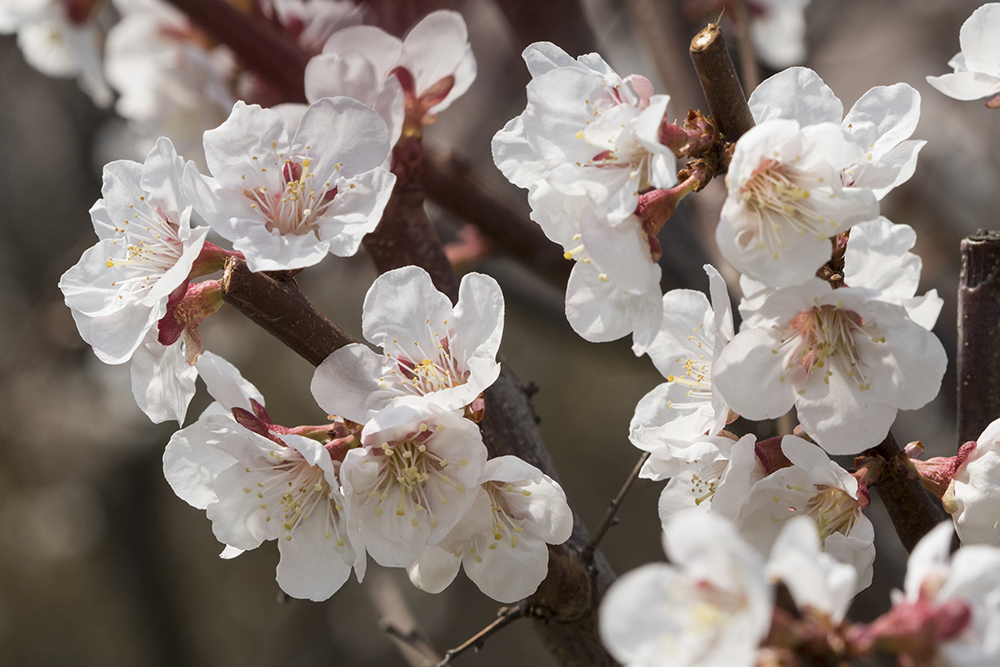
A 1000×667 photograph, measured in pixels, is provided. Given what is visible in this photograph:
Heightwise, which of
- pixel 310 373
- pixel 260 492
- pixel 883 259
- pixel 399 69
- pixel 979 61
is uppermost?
pixel 979 61

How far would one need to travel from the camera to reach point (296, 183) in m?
0.69

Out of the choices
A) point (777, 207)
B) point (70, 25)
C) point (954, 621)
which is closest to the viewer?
point (954, 621)

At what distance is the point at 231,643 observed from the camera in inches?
227

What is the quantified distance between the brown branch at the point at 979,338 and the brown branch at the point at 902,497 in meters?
0.14

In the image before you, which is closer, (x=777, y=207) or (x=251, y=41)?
(x=777, y=207)

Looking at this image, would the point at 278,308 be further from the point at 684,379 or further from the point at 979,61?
the point at 979,61

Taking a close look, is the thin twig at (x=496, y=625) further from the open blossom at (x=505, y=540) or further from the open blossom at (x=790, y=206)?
the open blossom at (x=790, y=206)

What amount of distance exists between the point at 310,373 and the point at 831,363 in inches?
124

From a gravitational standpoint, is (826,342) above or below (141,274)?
above

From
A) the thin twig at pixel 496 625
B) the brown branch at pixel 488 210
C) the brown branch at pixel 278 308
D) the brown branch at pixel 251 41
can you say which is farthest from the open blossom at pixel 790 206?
the brown branch at pixel 251 41

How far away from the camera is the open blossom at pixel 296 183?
0.63m

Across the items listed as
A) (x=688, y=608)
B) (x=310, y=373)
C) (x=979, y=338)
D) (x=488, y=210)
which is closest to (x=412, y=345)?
(x=688, y=608)

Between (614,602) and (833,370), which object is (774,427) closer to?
(833,370)

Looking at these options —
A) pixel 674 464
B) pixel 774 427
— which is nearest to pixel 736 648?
pixel 674 464
